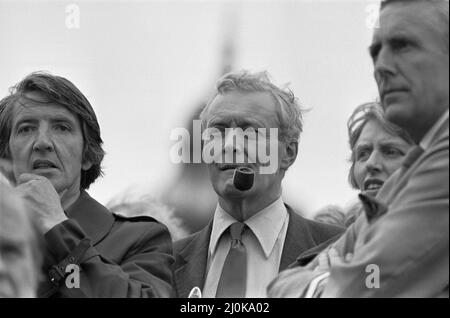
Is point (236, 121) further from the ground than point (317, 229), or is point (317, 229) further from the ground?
point (236, 121)

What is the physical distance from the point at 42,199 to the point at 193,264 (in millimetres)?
698

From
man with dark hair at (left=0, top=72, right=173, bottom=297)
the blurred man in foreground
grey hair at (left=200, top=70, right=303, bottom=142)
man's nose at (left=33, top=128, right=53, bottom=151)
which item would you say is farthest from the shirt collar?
the blurred man in foreground

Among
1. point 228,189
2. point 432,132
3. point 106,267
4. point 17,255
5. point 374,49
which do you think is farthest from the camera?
point 228,189

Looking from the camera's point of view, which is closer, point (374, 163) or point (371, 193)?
point (371, 193)

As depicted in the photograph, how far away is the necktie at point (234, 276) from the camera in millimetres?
5758

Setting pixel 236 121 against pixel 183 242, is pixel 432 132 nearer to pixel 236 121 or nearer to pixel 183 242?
pixel 236 121

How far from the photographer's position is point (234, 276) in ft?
18.9

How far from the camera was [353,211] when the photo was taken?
19.9 ft

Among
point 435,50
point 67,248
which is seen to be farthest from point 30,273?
point 435,50

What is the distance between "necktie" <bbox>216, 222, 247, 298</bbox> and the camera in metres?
5.76

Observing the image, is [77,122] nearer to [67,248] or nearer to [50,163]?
[50,163]

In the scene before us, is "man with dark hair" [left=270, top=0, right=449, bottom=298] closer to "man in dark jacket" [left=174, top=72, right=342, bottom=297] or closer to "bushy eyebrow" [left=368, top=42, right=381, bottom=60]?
"bushy eyebrow" [left=368, top=42, right=381, bottom=60]

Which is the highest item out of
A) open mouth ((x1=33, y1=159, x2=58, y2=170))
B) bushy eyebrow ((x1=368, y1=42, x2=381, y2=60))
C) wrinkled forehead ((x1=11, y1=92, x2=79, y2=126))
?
bushy eyebrow ((x1=368, y1=42, x2=381, y2=60))

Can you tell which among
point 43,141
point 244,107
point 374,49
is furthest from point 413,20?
point 43,141
